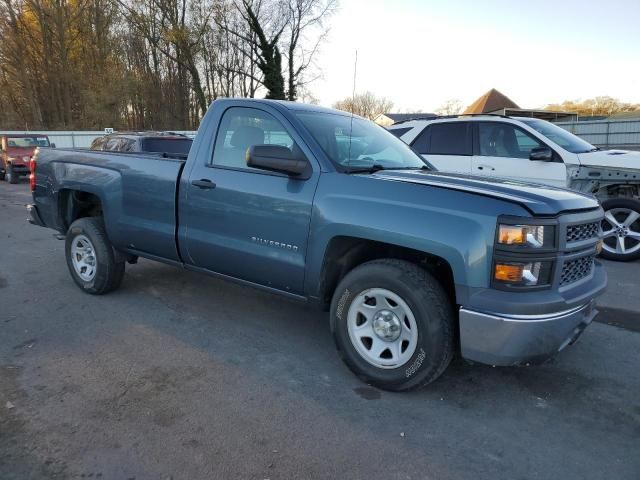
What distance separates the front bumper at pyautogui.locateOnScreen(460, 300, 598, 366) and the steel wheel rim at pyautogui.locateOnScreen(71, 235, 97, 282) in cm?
388

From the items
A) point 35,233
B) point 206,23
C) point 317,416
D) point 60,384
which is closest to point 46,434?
point 60,384

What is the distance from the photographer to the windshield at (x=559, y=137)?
6.93m

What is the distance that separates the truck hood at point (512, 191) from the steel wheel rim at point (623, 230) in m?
4.02

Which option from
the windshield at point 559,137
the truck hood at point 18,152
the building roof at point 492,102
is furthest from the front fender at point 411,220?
the building roof at point 492,102

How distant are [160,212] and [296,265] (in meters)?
1.55

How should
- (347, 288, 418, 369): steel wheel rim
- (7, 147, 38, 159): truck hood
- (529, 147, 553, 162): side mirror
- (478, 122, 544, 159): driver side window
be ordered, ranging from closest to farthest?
(347, 288, 418, 369): steel wheel rim → (529, 147, 553, 162): side mirror → (478, 122, 544, 159): driver side window → (7, 147, 38, 159): truck hood

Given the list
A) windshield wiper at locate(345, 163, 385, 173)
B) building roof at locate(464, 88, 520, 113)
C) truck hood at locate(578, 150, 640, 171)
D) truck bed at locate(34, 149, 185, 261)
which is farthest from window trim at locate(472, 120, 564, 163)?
building roof at locate(464, 88, 520, 113)

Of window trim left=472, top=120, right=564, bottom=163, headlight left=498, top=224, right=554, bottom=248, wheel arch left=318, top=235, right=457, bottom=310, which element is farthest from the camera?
window trim left=472, top=120, right=564, bottom=163

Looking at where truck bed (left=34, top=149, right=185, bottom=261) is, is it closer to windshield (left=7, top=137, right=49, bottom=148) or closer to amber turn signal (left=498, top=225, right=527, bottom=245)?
amber turn signal (left=498, top=225, right=527, bottom=245)

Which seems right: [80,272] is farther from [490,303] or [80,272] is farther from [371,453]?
[490,303]

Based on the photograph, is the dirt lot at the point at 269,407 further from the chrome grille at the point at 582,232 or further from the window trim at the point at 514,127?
the window trim at the point at 514,127

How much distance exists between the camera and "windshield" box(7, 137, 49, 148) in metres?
18.8

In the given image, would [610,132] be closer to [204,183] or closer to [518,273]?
[518,273]

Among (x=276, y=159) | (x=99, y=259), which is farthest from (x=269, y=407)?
(x=99, y=259)
